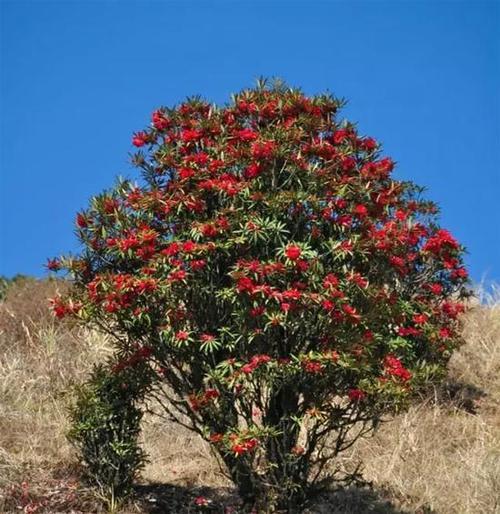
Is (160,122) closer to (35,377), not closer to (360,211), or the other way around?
(360,211)

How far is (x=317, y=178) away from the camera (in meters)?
8.27

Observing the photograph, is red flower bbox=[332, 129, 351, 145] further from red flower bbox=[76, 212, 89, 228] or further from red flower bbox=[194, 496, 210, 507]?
red flower bbox=[194, 496, 210, 507]

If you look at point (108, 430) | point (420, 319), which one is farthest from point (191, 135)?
point (420, 319)

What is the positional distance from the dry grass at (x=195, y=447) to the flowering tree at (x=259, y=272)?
1676 millimetres

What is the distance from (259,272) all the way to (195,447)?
5.15 metres

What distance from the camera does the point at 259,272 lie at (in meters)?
7.66

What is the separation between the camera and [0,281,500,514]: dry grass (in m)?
10.3

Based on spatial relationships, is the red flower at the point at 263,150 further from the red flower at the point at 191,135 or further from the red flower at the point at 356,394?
the red flower at the point at 356,394

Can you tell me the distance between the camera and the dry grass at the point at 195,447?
10336mm

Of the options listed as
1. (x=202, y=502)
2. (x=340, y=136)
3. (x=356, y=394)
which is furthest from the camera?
(x=202, y=502)

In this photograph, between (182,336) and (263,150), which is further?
(263,150)

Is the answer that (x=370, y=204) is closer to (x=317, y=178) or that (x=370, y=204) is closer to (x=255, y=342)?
(x=317, y=178)

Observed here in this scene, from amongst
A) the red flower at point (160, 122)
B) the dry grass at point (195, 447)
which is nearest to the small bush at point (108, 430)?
the dry grass at point (195, 447)

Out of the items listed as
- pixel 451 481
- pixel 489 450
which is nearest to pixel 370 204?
pixel 451 481
